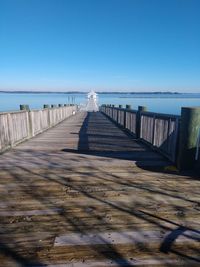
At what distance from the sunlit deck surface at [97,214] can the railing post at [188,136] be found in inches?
18.7

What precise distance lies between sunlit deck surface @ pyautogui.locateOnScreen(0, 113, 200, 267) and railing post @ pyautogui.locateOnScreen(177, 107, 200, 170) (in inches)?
18.7

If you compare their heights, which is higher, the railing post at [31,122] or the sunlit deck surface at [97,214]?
the railing post at [31,122]

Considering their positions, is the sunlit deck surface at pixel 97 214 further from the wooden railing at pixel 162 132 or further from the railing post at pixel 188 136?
the wooden railing at pixel 162 132

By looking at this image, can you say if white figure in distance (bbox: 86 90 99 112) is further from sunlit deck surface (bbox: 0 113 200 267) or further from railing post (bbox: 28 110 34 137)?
sunlit deck surface (bbox: 0 113 200 267)

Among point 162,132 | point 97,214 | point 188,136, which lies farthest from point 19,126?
point 97,214

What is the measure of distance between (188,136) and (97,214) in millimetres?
2986

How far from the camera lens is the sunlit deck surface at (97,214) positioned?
9.26 ft

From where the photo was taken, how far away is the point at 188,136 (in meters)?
5.79

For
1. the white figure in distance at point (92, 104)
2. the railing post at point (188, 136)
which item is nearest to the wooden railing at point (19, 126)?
the railing post at point (188, 136)

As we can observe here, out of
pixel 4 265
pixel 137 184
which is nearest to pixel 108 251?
pixel 4 265

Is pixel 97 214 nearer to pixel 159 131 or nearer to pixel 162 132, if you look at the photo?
pixel 162 132

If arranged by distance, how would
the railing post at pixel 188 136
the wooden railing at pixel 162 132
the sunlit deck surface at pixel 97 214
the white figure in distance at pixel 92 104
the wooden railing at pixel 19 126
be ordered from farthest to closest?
the white figure in distance at pixel 92 104
the wooden railing at pixel 19 126
the wooden railing at pixel 162 132
the railing post at pixel 188 136
the sunlit deck surface at pixel 97 214

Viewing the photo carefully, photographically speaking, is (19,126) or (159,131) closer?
(159,131)

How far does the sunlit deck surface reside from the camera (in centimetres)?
282
